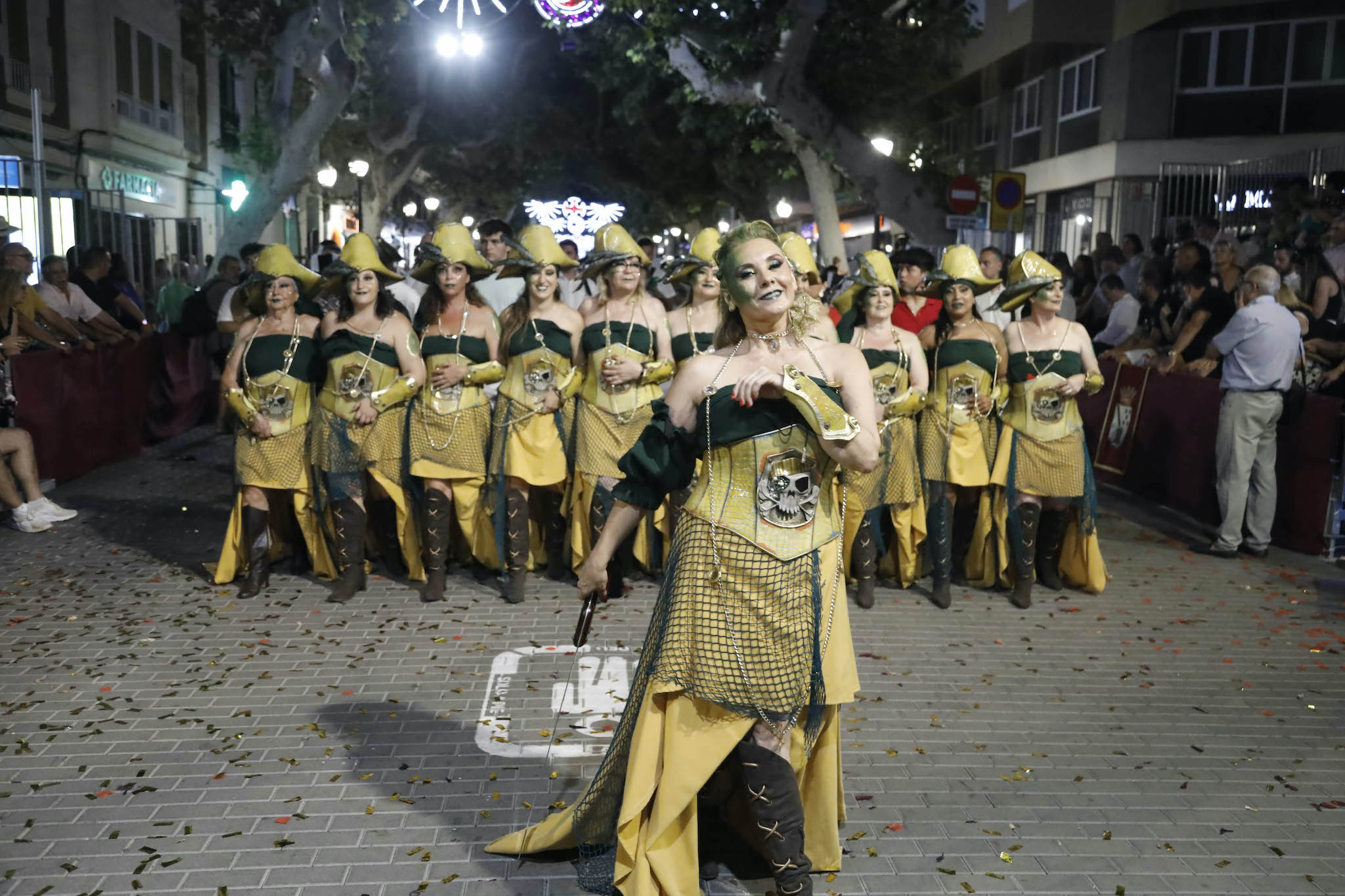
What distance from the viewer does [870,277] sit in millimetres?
7211

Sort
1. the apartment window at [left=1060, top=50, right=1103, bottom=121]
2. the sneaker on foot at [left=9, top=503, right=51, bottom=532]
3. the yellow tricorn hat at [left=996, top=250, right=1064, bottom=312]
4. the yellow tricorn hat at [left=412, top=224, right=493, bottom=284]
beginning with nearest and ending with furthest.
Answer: the yellow tricorn hat at [left=996, top=250, right=1064, bottom=312], the yellow tricorn hat at [left=412, top=224, right=493, bottom=284], the sneaker on foot at [left=9, top=503, right=51, bottom=532], the apartment window at [left=1060, top=50, right=1103, bottom=121]

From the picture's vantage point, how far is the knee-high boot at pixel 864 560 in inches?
299

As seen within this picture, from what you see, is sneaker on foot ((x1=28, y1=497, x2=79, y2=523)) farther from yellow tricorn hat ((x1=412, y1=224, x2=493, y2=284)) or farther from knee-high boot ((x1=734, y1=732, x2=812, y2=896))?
knee-high boot ((x1=734, y1=732, x2=812, y2=896))

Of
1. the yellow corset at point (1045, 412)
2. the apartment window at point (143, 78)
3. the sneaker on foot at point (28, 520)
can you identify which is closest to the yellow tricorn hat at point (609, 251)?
the yellow corset at point (1045, 412)

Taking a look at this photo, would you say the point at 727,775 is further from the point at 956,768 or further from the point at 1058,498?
the point at 1058,498

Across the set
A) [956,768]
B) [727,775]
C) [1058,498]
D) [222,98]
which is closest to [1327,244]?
[1058,498]

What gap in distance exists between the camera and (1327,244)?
37.2 ft

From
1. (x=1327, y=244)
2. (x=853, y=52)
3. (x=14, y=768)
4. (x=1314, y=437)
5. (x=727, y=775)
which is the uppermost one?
(x=853, y=52)

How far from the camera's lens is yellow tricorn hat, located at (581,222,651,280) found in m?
7.45

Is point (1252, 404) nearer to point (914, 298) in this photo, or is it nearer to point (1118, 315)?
point (914, 298)

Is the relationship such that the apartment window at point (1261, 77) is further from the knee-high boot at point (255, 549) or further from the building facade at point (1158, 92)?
the knee-high boot at point (255, 549)

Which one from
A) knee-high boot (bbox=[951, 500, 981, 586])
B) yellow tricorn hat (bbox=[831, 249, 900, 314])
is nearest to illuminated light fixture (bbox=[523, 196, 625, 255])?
knee-high boot (bbox=[951, 500, 981, 586])

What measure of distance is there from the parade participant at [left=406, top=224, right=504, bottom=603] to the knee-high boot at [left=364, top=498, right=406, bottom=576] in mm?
372

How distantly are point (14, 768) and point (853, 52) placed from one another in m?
16.5
